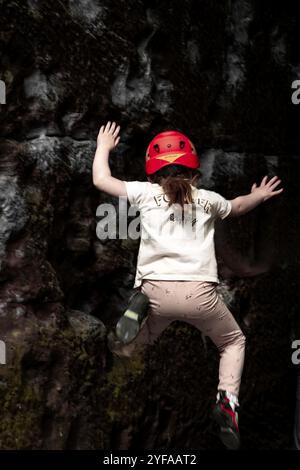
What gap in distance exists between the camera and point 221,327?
3.18m

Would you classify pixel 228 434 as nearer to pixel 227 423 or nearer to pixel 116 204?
pixel 227 423

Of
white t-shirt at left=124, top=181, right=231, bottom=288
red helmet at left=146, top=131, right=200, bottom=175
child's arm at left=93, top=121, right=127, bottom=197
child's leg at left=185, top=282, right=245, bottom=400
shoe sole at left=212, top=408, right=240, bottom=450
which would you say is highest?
red helmet at left=146, top=131, right=200, bottom=175

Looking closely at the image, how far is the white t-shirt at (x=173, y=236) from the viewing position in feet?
10.0

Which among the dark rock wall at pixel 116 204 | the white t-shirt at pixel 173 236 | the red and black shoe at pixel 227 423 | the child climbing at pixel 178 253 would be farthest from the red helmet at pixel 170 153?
the red and black shoe at pixel 227 423

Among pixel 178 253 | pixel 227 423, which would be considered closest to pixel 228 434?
pixel 227 423

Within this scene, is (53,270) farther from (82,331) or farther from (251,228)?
(251,228)

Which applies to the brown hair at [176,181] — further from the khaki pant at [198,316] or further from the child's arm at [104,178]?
the khaki pant at [198,316]

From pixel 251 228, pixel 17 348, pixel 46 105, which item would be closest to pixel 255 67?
pixel 251 228

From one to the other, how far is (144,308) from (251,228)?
6.14 feet

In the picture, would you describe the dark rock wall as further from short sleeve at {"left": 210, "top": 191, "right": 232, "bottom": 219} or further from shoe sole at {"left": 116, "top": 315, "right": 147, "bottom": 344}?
short sleeve at {"left": 210, "top": 191, "right": 232, "bottom": 219}

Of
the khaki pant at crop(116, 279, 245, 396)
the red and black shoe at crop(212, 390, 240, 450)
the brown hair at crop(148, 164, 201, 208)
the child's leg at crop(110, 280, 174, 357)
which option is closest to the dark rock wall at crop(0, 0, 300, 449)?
the child's leg at crop(110, 280, 174, 357)

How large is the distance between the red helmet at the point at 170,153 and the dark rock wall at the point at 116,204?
651mm

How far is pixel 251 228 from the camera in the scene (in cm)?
472

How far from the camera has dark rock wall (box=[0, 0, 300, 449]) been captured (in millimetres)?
3467
